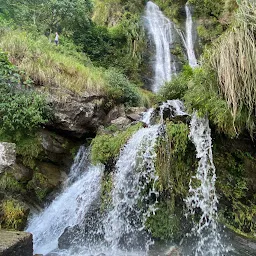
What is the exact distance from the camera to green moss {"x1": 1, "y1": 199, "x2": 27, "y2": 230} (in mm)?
4477

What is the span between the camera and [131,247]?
4395mm

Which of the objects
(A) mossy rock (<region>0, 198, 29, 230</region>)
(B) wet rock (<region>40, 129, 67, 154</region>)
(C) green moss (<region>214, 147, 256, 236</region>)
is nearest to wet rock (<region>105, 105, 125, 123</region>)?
(B) wet rock (<region>40, 129, 67, 154</region>)

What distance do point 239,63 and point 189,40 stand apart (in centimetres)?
839

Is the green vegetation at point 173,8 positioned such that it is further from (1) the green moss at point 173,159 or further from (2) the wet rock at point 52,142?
(1) the green moss at point 173,159

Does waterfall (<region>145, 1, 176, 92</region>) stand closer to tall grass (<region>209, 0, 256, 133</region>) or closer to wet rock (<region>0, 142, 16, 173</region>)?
tall grass (<region>209, 0, 256, 133</region>)

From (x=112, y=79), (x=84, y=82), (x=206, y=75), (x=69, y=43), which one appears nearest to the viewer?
(x=206, y=75)

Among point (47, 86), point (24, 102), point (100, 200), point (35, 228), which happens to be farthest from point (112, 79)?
point (35, 228)

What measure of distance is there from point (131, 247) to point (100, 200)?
3.09 ft

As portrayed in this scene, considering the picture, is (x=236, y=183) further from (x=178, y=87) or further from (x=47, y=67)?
(x=47, y=67)

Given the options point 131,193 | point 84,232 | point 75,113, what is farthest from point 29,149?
point 131,193

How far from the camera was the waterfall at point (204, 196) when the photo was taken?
4345 millimetres

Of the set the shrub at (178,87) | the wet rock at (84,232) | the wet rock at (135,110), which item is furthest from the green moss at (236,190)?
the wet rock at (135,110)

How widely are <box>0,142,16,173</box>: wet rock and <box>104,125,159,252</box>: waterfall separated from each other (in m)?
1.71

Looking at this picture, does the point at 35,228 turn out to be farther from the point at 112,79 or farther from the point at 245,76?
the point at 245,76
